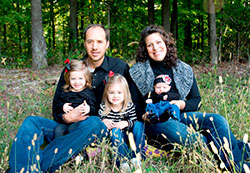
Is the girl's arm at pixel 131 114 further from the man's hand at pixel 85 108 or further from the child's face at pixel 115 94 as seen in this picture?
the man's hand at pixel 85 108

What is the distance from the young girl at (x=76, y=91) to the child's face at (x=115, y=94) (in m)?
0.31

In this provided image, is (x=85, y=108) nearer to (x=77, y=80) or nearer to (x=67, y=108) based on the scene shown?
(x=67, y=108)

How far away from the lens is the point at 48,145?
2.78 meters

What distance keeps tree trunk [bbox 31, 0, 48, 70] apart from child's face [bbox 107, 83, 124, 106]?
5423 mm

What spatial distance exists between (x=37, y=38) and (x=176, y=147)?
6570mm

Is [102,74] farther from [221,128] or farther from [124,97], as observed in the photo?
[221,128]

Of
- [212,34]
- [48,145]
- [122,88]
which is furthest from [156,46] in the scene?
[212,34]

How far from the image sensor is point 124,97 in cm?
327

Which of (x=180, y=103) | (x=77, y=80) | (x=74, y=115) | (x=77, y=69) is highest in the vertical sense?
(x=77, y=69)

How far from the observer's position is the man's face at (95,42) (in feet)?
11.5

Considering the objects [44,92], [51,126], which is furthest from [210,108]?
[44,92]

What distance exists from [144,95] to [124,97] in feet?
1.15

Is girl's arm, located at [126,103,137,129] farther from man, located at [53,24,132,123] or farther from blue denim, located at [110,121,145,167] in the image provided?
man, located at [53,24,132,123]

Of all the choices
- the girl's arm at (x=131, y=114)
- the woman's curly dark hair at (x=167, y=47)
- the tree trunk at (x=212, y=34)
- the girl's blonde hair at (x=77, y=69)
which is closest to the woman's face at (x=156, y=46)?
the woman's curly dark hair at (x=167, y=47)
